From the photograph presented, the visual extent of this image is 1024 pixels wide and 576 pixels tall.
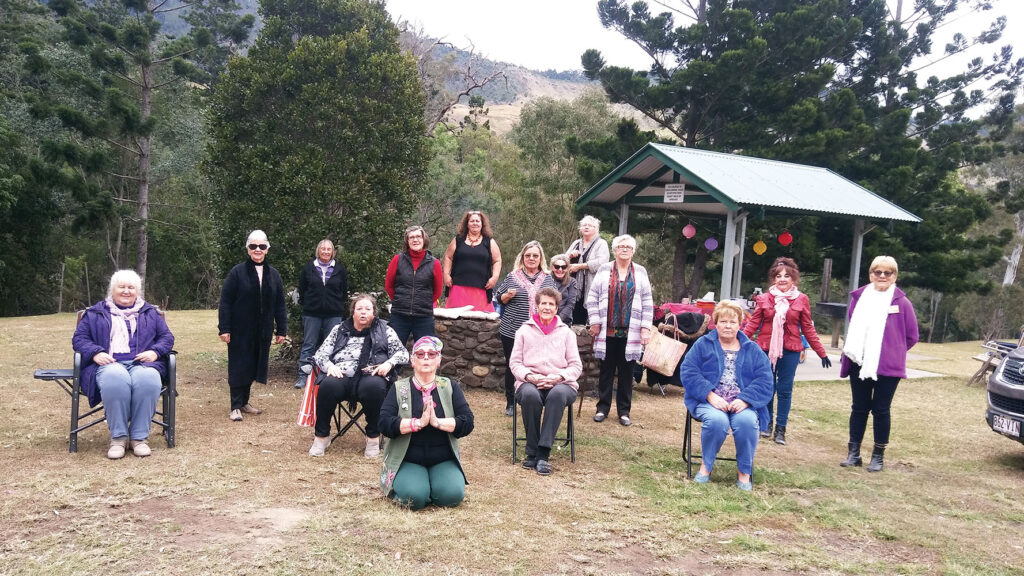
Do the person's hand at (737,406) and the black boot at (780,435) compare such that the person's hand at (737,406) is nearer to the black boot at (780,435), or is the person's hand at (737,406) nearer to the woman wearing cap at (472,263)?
the black boot at (780,435)

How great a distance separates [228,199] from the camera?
25.8 ft

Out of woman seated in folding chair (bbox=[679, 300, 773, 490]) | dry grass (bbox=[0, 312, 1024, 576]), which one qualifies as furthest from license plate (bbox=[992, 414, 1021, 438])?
woman seated in folding chair (bbox=[679, 300, 773, 490])

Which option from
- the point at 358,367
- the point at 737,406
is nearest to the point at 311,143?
the point at 358,367

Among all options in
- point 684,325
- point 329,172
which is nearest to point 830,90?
point 684,325

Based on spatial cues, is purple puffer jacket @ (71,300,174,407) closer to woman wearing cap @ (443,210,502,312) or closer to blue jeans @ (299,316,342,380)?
blue jeans @ (299,316,342,380)

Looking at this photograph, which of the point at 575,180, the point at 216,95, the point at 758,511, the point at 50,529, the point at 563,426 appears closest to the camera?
the point at 50,529

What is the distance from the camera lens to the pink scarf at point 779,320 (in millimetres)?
5789

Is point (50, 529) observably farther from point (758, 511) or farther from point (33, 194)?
point (33, 194)

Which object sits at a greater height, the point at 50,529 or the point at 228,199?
the point at 228,199

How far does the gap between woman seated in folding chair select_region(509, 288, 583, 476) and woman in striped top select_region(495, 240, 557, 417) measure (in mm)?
932

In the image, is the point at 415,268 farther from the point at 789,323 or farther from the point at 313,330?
the point at 789,323

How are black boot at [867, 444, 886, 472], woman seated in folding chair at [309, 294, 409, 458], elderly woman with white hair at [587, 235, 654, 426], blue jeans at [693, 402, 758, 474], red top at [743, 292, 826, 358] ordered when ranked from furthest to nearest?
elderly woman with white hair at [587, 235, 654, 426], red top at [743, 292, 826, 358], black boot at [867, 444, 886, 472], woman seated in folding chair at [309, 294, 409, 458], blue jeans at [693, 402, 758, 474]

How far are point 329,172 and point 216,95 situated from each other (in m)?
1.49

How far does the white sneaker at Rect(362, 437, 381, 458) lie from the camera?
5.02m
